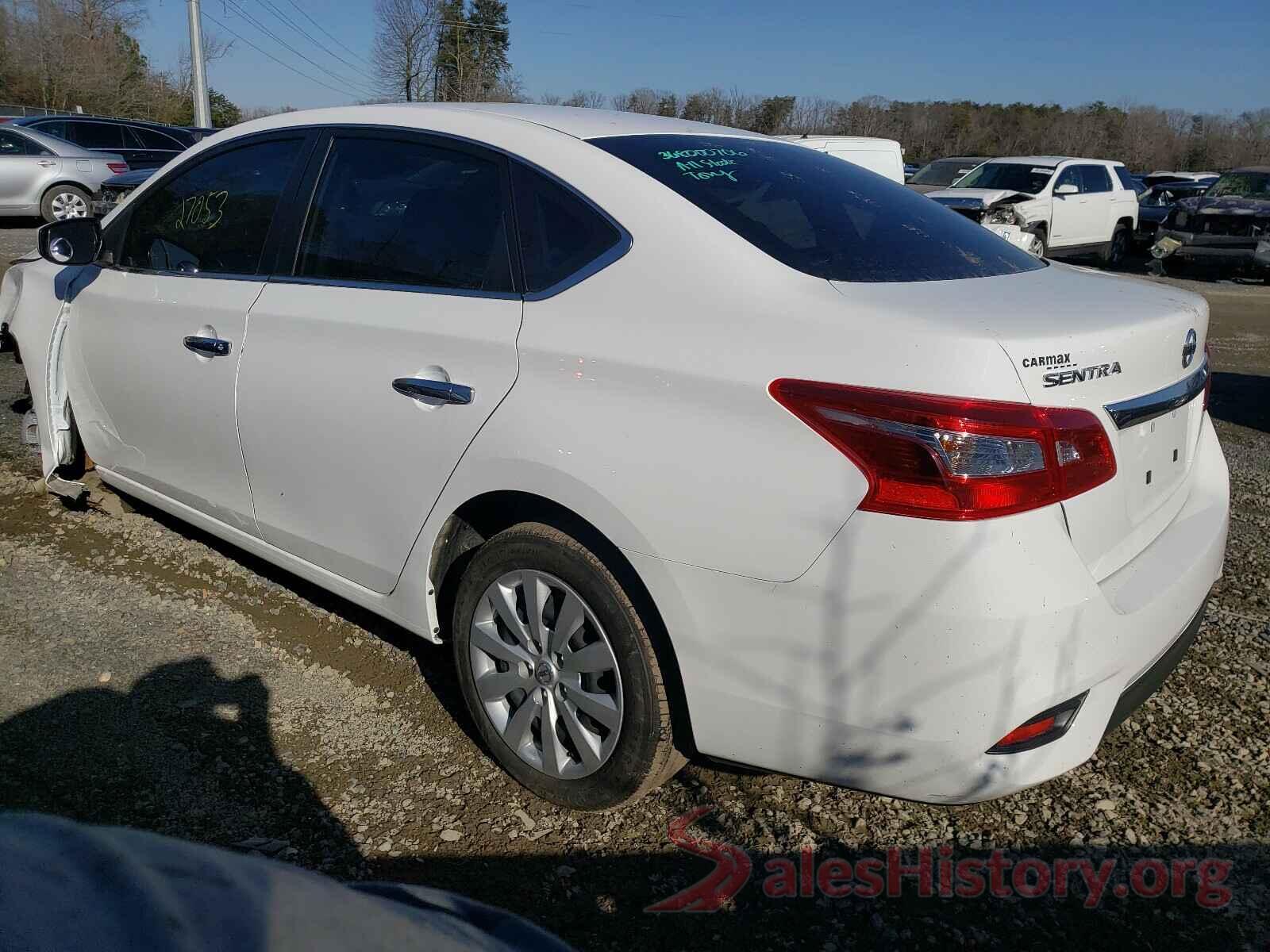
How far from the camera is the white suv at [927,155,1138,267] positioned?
15.4m

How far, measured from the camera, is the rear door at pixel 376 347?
2684 millimetres

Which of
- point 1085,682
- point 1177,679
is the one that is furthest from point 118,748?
Result: point 1177,679

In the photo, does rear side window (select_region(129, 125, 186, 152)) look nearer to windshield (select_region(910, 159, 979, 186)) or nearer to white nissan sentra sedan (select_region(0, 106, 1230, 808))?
windshield (select_region(910, 159, 979, 186))

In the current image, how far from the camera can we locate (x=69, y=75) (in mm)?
46062

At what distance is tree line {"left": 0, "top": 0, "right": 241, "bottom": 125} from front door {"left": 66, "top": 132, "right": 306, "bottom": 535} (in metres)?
46.2

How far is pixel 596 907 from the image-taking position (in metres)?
2.41

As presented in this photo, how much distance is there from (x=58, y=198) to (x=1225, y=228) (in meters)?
18.8

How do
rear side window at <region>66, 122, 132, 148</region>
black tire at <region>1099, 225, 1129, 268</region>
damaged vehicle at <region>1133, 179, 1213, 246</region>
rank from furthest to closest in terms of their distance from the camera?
1. damaged vehicle at <region>1133, 179, 1213, 246</region>
2. black tire at <region>1099, 225, 1129, 268</region>
3. rear side window at <region>66, 122, 132, 148</region>

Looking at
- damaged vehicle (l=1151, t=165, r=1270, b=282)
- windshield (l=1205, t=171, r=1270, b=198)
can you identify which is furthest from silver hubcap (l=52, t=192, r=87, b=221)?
windshield (l=1205, t=171, r=1270, b=198)

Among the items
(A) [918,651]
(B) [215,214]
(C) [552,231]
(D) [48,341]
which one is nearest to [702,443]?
(A) [918,651]

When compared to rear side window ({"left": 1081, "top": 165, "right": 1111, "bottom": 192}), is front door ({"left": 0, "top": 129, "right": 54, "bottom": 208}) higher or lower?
lower

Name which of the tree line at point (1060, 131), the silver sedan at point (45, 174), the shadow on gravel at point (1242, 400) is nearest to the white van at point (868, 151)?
the shadow on gravel at point (1242, 400)

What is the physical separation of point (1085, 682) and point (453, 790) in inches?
65.7

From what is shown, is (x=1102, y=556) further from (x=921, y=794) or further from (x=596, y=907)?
(x=596, y=907)
